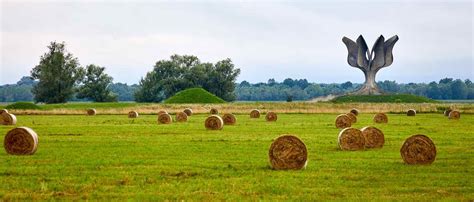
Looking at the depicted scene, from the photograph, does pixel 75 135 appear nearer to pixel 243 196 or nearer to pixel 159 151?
pixel 159 151

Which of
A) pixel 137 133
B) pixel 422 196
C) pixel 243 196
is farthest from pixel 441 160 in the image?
pixel 137 133

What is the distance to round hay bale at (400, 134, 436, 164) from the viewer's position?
24.3 m

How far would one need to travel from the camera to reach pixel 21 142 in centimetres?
2734

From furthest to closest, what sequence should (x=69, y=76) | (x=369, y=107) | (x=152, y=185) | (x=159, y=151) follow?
(x=69, y=76)
(x=369, y=107)
(x=159, y=151)
(x=152, y=185)

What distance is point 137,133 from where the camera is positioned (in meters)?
40.8

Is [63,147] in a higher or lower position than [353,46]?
lower

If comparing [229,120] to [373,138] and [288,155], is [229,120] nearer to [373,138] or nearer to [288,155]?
[373,138]

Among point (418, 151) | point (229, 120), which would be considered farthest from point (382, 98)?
point (418, 151)

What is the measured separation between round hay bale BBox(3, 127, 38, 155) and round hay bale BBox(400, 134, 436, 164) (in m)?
13.2

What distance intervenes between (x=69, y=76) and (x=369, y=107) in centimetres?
6440

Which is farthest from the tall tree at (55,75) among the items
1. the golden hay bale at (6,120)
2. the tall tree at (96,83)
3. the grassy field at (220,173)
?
the grassy field at (220,173)

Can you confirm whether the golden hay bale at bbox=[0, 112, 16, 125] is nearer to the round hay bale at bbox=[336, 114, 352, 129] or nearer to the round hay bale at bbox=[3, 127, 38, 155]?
the round hay bale at bbox=[336, 114, 352, 129]

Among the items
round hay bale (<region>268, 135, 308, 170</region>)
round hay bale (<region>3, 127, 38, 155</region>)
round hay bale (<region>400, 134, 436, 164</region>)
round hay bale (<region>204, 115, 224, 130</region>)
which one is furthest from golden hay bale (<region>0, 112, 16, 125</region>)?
round hay bale (<region>400, 134, 436, 164</region>)

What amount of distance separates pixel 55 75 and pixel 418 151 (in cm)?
11356
